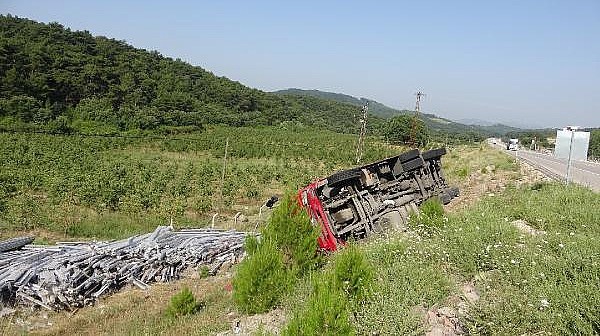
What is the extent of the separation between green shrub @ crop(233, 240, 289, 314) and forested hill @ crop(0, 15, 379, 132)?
135ft

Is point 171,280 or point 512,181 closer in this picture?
point 171,280

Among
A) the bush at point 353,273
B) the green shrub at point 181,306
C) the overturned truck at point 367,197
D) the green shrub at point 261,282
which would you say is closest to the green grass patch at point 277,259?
the green shrub at point 261,282

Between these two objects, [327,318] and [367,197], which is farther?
[367,197]

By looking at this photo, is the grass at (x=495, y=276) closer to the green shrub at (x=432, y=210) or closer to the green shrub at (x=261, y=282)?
the green shrub at (x=432, y=210)

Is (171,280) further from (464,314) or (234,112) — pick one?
(234,112)

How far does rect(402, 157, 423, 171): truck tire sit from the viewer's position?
1241 centimetres

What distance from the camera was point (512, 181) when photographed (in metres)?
17.0

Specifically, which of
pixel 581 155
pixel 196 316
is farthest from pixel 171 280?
pixel 581 155

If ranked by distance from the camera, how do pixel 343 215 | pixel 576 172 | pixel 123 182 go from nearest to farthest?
pixel 343 215 < pixel 123 182 < pixel 576 172

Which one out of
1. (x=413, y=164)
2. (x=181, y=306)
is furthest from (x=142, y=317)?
(x=413, y=164)

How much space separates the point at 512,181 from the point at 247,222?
978 centimetres

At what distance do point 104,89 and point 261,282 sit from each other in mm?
59689

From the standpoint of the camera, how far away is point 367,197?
10852 millimetres

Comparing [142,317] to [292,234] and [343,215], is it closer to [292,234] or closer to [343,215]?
[292,234]
